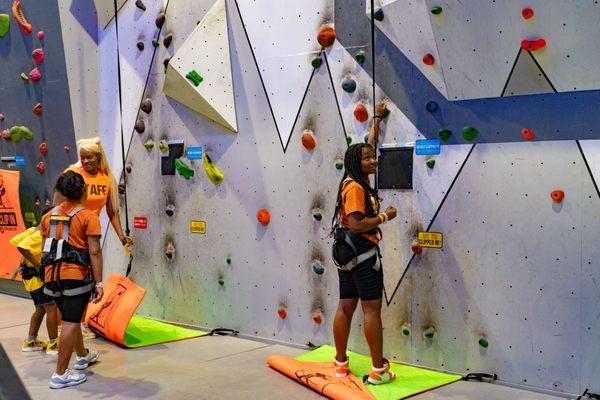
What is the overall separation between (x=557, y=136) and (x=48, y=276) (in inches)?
111

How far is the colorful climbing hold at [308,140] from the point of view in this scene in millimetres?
4145

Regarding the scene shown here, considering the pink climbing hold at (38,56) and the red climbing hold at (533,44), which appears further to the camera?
the pink climbing hold at (38,56)

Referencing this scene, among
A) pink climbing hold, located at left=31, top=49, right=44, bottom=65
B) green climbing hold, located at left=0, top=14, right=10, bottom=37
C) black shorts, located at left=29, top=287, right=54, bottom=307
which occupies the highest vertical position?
green climbing hold, located at left=0, top=14, right=10, bottom=37

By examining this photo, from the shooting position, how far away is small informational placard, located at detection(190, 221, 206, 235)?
4875 mm

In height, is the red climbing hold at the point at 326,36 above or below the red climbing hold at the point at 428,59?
above

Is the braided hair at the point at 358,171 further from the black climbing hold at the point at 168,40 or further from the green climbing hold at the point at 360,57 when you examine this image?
the black climbing hold at the point at 168,40

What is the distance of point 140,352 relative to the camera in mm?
4383

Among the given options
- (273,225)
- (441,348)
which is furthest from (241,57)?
(441,348)

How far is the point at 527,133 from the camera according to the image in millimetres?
3312

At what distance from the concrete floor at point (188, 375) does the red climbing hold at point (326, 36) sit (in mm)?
2001

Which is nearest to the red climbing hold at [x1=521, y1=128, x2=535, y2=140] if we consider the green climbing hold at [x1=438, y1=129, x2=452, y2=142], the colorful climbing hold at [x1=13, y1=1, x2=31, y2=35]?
the green climbing hold at [x1=438, y1=129, x2=452, y2=142]

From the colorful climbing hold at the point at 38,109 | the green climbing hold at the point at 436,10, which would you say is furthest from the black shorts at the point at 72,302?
the colorful climbing hold at the point at 38,109

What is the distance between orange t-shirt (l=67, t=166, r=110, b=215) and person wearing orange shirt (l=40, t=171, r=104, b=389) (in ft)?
1.73

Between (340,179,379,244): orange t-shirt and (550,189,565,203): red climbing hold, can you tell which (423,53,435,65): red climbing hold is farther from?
(550,189,565,203): red climbing hold
